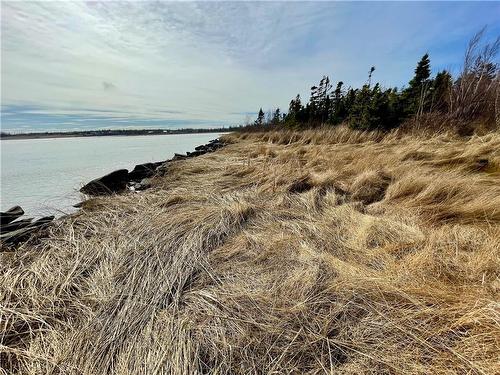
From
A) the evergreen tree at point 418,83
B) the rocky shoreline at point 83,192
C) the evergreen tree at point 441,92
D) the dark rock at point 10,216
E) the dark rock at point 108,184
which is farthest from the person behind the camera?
the evergreen tree at point 418,83

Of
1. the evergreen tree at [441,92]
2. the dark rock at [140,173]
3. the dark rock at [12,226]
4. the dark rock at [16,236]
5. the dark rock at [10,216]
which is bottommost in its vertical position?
the dark rock at [140,173]

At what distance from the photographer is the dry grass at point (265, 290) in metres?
1.09

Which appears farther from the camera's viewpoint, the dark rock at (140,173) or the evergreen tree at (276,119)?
the evergreen tree at (276,119)

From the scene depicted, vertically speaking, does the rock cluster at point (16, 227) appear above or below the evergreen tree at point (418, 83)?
Answer: below

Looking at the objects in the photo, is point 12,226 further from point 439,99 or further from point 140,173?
point 439,99

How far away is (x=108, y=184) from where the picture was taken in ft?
15.5

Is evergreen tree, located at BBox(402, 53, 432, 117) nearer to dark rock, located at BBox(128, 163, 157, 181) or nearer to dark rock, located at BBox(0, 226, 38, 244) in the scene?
dark rock, located at BBox(128, 163, 157, 181)

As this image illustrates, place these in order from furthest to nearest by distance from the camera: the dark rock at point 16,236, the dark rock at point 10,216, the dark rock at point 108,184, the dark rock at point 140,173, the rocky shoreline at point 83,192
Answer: the dark rock at point 140,173, the dark rock at point 108,184, the dark rock at point 10,216, the rocky shoreline at point 83,192, the dark rock at point 16,236

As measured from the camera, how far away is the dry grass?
1086 millimetres

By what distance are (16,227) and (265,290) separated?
116 inches

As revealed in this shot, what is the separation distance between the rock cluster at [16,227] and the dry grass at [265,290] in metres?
0.25

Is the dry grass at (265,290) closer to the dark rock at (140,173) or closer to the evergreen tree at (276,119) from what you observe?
the dark rock at (140,173)

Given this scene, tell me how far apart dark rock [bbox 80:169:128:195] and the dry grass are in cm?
157

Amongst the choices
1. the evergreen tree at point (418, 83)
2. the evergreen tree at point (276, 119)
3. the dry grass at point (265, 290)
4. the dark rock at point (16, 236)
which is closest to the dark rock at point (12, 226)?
the dark rock at point (16, 236)
